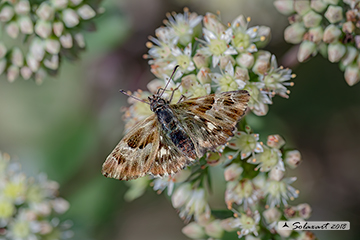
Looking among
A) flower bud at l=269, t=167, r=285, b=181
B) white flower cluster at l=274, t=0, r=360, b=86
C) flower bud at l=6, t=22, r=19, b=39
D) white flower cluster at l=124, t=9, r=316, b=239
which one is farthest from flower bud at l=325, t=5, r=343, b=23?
flower bud at l=6, t=22, r=19, b=39

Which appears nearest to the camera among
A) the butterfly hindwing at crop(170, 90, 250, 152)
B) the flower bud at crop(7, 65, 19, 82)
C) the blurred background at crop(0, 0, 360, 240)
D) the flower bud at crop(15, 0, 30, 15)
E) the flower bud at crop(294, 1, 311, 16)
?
the butterfly hindwing at crop(170, 90, 250, 152)

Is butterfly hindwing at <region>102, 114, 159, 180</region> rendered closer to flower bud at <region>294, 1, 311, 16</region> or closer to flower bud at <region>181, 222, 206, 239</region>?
flower bud at <region>181, 222, 206, 239</region>

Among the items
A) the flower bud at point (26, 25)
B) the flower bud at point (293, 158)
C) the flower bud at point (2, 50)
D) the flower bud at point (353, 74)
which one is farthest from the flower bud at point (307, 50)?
the flower bud at point (2, 50)

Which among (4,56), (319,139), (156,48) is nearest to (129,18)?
(156,48)

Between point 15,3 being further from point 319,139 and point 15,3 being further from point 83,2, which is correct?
point 319,139

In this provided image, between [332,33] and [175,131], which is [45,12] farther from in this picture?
[332,33]
